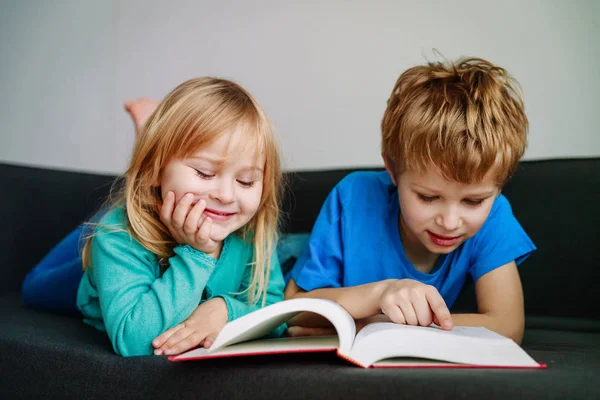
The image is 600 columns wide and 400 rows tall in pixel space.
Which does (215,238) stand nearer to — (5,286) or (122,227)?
(122,227)

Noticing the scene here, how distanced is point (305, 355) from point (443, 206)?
441 millimetres

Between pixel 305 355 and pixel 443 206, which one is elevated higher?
pixel 443 206

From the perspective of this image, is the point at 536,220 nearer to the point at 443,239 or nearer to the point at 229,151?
the point at 443,239

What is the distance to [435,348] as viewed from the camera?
79 centimetres

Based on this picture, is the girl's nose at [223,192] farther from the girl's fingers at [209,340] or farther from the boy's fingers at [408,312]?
the boy's fingers at [408,312]

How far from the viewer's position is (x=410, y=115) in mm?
1238

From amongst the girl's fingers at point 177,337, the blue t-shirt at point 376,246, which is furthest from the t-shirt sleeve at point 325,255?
the girl's fingers at point 177,337

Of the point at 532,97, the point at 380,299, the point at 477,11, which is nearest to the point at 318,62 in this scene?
the point at 477,11

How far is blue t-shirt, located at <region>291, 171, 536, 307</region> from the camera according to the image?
1312 millimetres

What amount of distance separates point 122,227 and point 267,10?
122 centimetres

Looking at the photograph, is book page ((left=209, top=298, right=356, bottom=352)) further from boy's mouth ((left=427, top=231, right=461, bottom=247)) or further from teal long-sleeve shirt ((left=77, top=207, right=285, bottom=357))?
boy's mouth ((left=427, top=231, right=461, bottom=247))

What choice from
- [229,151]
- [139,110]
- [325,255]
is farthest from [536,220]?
[139,110]

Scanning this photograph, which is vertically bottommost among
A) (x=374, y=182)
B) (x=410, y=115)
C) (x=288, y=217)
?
(x=288, y=217)

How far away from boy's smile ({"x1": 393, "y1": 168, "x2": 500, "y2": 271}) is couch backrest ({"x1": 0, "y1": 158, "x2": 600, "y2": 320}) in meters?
0.44
